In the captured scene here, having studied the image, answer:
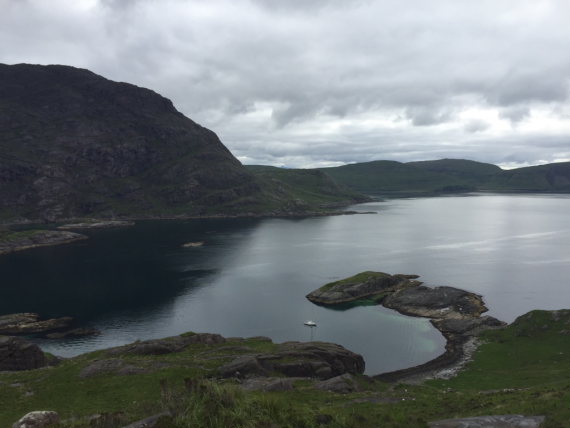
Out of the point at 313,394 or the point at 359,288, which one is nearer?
the point at 313,394

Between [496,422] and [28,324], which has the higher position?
[496,422]

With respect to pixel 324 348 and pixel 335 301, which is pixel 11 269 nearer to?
pixel 335 301

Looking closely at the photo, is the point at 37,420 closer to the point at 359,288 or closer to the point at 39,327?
the point at 39,327

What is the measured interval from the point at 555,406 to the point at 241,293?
112 metres

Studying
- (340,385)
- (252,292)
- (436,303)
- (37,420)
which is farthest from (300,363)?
(252,292)

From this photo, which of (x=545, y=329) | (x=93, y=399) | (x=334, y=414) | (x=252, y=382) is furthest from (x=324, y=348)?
(x=545, y=329)

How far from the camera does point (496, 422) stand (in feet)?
99.2

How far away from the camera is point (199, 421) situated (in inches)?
792

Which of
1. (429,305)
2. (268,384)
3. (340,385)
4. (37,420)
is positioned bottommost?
(429,305)

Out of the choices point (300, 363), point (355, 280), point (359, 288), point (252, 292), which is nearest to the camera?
point (300, 363)

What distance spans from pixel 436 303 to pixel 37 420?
112379 millimetres

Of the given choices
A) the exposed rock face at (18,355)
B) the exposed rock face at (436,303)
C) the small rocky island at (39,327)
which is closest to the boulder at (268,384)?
the exposed rock face at (18,355)

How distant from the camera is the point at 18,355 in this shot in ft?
211

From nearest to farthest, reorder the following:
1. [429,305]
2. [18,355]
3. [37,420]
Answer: [37,420]
[18,355]
[429,305]
